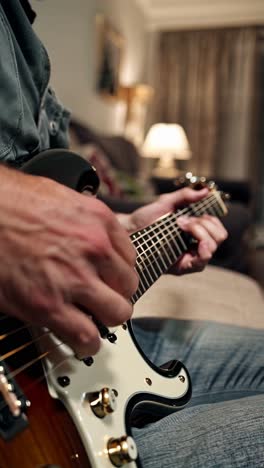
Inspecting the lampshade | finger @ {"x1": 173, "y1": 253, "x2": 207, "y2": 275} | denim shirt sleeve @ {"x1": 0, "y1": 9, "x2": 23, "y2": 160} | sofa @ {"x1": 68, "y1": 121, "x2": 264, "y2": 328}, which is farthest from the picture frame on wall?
denim shirt sleeve @ {"x1": 0, "y1": 9, "x2": 23, "y2": 160}

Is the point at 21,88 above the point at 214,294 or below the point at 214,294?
above

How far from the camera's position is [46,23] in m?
2.33

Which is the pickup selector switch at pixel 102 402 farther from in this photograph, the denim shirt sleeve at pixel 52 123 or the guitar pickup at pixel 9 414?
the denim shirt sleeve at pixel 52 123

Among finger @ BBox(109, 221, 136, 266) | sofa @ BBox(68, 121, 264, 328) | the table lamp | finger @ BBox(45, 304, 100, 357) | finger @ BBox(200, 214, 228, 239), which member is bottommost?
the table lamp

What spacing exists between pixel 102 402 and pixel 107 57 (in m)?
3.49

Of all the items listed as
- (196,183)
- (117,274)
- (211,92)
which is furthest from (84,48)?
(117,274)

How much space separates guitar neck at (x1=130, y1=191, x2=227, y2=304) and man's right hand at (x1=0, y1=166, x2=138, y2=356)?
165mm

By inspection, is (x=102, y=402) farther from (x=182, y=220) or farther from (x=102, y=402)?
(x=182, y=220)

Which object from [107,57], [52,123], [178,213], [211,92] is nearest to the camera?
[52,123]

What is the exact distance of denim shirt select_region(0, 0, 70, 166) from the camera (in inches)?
20.9

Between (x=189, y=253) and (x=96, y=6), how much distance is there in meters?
3.06

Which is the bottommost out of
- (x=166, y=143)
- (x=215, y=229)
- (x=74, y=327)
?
(x=166, y=143)

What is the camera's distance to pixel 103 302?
0.37m

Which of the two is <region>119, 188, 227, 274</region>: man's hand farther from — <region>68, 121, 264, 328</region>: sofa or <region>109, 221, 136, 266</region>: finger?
<region>109, 221, 136, 266</region>: finger
